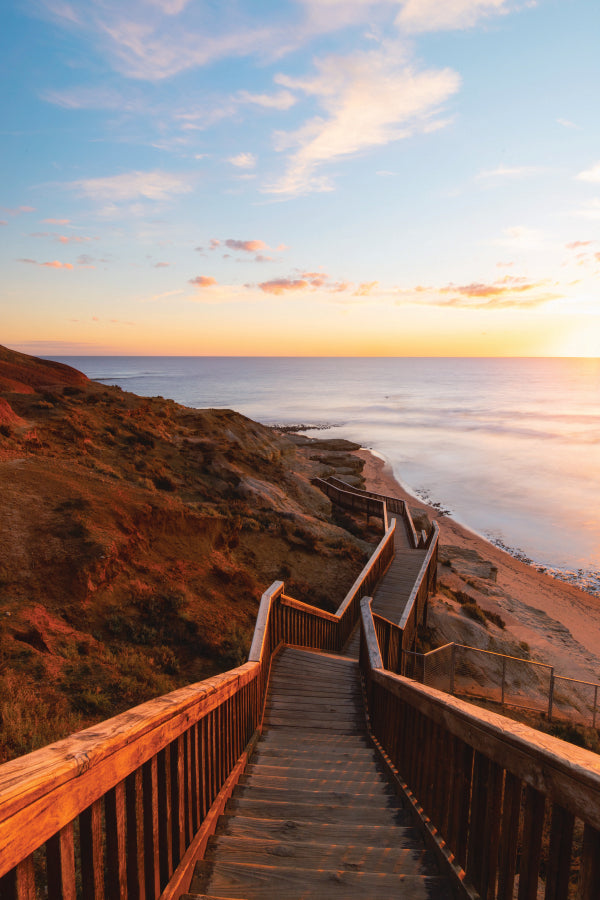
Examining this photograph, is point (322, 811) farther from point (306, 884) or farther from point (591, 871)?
point (591, 871)

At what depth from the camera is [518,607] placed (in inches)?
773

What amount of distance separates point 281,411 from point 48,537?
86.9m

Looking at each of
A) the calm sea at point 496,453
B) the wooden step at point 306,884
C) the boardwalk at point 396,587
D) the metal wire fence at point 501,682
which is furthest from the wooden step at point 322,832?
the calm sea at point 496,453

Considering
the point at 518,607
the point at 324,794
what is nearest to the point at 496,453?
the point at 518,607

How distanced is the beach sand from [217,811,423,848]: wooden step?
12.8m

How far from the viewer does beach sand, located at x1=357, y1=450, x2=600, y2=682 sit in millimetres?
15500

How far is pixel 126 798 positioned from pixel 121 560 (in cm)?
785

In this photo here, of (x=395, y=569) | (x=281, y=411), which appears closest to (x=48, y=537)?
(x=395, y=569)

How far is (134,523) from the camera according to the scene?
34.8 feet

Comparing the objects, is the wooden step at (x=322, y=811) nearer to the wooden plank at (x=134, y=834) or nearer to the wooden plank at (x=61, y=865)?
the wooden plank at (x=134, y=834)

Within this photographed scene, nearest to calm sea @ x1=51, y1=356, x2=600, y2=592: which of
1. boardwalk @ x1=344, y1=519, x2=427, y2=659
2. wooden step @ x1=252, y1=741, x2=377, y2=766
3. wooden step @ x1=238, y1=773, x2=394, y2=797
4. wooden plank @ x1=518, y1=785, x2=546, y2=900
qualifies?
boardwalk @ x1=344, y1=519, x2=427, y2=659

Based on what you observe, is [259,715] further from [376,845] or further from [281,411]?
[281,411]

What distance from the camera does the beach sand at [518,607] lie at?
15.5 metres

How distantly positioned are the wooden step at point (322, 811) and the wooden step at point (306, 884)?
813mm
